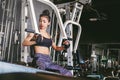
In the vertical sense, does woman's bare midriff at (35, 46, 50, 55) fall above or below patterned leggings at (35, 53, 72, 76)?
above

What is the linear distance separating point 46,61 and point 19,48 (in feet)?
1.90

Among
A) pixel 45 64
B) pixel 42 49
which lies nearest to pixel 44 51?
pixel 42 49

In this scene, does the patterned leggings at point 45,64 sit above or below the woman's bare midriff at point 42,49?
below

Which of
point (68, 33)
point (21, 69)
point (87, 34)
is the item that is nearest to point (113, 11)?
point (87, 34)

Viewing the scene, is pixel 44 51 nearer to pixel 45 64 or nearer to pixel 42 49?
pixel 42 49

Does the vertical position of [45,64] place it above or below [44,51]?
below

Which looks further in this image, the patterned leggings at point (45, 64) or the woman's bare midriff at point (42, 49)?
the woman's bare midriff at point (42, 49)

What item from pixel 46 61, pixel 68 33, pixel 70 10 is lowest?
pixel 46 61

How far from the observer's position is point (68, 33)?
4594mm

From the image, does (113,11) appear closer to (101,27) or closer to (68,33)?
(101,27)

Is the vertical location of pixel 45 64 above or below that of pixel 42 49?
below

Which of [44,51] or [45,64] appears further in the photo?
[44,51]

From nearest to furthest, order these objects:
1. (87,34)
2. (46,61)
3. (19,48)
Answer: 1. (46,61)
2. (19,48)
3. (87,34)

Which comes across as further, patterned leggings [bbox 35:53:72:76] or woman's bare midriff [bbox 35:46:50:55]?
woman's bare midriff [bbox 35:46:50:55]
